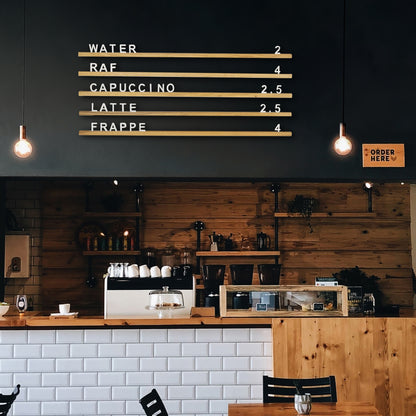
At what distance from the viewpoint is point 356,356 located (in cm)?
481

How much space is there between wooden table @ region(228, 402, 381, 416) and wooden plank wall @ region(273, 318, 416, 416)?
3.71 ft

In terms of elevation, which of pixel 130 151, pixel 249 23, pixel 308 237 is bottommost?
pixel 308 237

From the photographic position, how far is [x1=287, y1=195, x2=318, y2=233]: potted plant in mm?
7883

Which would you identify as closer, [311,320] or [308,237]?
[311,320]

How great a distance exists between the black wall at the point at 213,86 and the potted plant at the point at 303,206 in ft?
9.79

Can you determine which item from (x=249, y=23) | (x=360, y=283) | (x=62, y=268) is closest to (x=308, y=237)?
(x=360, y=283)

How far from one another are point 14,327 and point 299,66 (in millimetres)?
2972

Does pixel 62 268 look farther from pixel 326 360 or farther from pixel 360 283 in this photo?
pixel 326 360

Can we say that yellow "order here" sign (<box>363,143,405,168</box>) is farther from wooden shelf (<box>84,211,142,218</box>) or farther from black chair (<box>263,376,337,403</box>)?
wooden shelf (<box>84,211,142,218</box>)

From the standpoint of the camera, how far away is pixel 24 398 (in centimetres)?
479

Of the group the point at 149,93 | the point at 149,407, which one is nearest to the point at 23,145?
the point at 149,93

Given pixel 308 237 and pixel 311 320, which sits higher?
pixel 308 237

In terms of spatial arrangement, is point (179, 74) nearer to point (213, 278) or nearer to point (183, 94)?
point (183, 94)

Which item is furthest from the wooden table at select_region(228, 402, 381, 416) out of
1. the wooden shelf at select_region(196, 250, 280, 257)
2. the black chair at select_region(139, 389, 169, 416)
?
the wooden shelf at select_region(196, 250, 280, 257)
